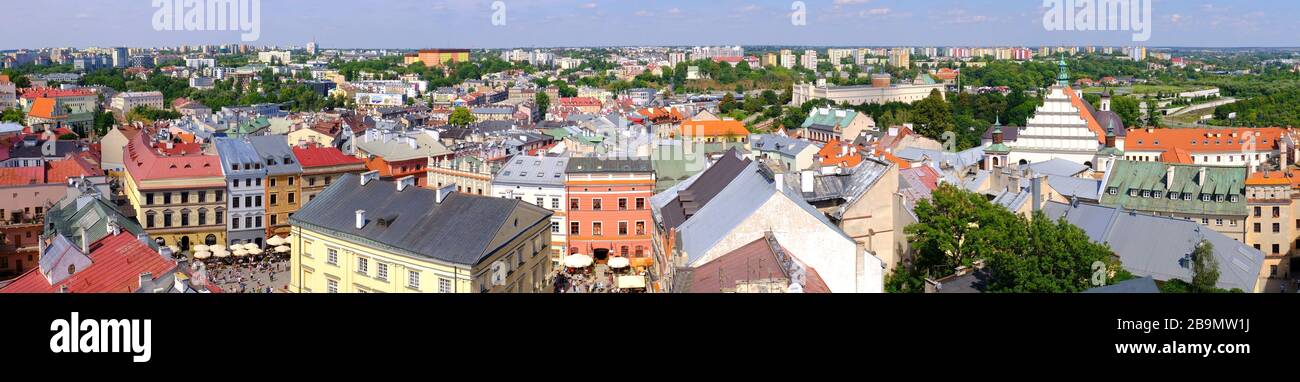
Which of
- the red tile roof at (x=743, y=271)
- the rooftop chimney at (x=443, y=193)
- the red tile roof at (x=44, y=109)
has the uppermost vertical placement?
the red tile roof at (x=44, y=109)

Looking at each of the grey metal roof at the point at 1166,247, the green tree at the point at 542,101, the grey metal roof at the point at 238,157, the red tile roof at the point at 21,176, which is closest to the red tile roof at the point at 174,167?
the grey metal roof at the point at 238,157

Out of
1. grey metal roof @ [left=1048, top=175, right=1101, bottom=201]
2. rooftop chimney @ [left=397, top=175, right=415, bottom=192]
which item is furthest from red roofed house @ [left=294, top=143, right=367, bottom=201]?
grey metal roof @ [left=1048, top=175, right=1101, bottom=201]

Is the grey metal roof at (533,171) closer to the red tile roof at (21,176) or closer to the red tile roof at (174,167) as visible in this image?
the red tile roof at (174,167)

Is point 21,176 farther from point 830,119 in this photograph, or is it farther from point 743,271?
point 830,119

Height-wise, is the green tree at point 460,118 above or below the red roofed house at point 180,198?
above

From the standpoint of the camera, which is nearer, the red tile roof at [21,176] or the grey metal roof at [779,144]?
the red tile roof at [21,176]

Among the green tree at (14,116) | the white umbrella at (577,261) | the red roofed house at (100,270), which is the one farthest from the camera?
the green tree at (14,116)
